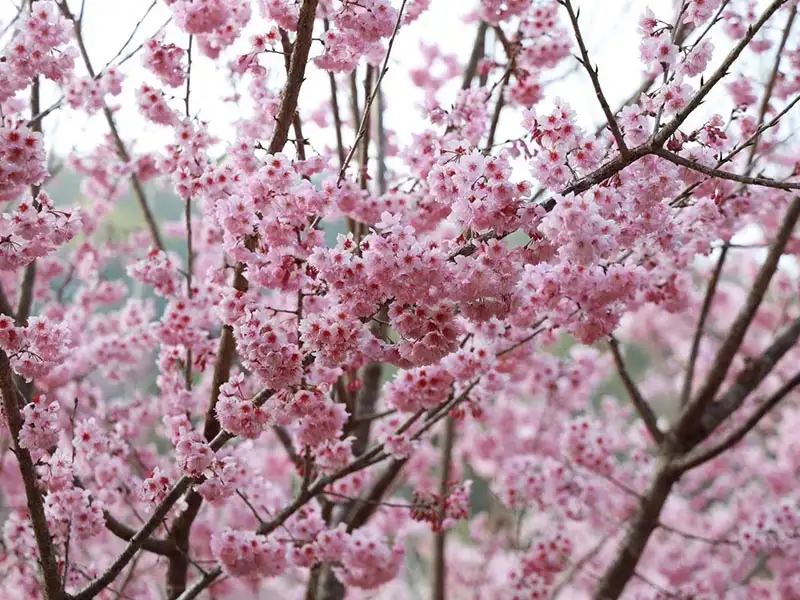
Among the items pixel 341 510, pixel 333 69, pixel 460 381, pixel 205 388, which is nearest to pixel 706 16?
pixel 333 69

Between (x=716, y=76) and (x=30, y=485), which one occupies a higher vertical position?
(x=716, y=76)

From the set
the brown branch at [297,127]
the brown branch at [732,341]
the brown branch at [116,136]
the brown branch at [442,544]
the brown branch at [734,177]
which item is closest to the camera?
the brown branch at [734,177]

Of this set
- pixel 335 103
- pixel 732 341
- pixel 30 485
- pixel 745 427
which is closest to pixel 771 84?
pixel 732 341

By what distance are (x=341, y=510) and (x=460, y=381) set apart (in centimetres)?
177

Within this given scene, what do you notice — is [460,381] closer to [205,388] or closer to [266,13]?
[266,13]

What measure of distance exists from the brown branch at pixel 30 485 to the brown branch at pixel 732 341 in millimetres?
4135

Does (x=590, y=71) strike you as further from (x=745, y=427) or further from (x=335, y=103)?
(x=745, y=427)

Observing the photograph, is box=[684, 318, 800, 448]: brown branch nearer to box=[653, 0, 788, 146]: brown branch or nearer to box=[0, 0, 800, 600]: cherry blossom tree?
box=[0, 0, 800, 600]: cherry blossom tree

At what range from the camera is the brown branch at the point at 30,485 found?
111 inches

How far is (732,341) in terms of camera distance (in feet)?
16.9

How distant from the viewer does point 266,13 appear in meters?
3.41

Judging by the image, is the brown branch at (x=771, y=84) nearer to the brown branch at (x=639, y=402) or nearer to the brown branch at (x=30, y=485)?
the brown branch at (x=639, y=402)

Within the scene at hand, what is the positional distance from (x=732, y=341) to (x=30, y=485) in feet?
14.7

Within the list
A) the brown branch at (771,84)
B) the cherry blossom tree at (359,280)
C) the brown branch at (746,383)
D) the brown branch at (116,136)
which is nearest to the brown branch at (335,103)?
the cherry blossom tree at (359,280)
